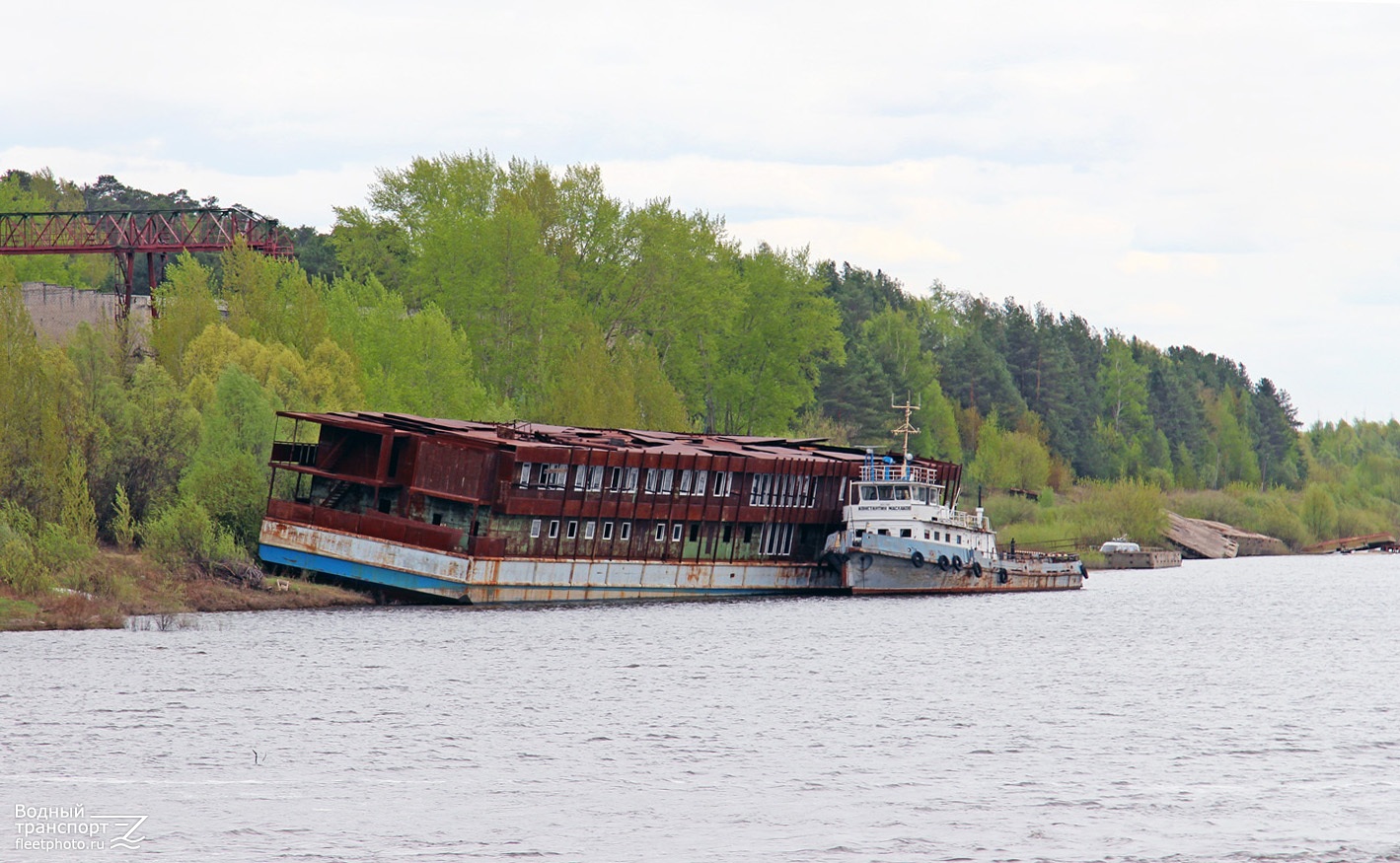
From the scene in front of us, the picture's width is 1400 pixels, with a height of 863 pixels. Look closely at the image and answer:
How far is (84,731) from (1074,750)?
20923 millimetres

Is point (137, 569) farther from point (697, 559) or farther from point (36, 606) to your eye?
point (697, 559)

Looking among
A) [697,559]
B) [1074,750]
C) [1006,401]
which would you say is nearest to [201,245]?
[697,559]

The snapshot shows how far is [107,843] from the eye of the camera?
2759 centimetres

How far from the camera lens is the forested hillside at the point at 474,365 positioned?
6494 centimetres

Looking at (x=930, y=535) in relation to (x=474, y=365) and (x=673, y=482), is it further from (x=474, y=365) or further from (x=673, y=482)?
(x=474, y=365)

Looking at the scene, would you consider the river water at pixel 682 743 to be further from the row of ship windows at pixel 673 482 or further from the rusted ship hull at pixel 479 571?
the row of ship windows at pixel 673 482

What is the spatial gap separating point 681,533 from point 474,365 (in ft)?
110

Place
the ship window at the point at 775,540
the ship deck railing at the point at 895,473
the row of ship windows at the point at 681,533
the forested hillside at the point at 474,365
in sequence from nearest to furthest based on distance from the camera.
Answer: the forested hillside at the point at 474,365 < the row of ship windows at the point at 681,533 < the ship deck railing at the point at 895,473 < the ship window at the point at 775,540

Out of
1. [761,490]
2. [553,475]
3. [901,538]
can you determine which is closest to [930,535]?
[901,538]

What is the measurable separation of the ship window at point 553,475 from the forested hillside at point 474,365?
11.4 m

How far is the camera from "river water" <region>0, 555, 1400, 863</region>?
29.0 meters

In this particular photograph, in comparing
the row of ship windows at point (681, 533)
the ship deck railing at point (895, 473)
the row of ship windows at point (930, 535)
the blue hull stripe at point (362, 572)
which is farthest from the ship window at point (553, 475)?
the ship deck railing at point (895, 473)

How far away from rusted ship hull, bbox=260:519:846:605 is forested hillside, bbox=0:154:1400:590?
10.0 feet

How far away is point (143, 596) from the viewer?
5888 centimetres
